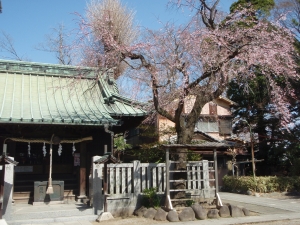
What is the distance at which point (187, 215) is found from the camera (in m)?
10.7

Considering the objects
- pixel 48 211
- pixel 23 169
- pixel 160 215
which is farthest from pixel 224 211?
pixel 23 169

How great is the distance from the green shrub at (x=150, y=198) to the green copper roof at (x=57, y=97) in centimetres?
298

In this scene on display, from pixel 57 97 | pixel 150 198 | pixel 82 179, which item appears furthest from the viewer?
pixel 57 97

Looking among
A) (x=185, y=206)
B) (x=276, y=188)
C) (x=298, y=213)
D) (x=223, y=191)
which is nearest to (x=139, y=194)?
(x=185, y=206)

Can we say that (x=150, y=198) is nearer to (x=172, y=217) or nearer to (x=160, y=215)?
(x=160, y=215)

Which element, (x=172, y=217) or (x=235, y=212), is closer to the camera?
(x=172, y=217)

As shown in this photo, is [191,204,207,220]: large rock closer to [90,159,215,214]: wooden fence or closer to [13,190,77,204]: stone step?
[90,159,215,214]: wooden fence

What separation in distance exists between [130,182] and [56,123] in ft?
12.0

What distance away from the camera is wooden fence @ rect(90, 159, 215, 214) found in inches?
451

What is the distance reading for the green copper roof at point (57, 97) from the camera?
1197 centimetres

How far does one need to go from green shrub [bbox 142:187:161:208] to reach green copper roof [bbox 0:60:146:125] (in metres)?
2.98

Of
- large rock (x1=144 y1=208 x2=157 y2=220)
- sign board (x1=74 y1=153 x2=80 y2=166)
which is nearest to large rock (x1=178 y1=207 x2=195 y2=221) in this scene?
large rock (x1=144 y1=208 x2=157 y2=220)

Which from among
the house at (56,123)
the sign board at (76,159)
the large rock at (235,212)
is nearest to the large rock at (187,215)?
the large rock at (235,212)

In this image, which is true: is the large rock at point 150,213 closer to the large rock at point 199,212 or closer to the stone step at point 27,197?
the large rock at point 199,212
